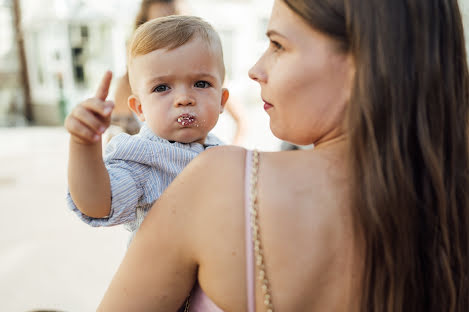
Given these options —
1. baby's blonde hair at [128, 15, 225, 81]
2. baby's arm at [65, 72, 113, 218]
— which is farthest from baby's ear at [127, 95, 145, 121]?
baby's arm at [65, 72, 113, 218]

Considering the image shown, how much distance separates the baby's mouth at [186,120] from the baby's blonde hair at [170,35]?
0.22 meters

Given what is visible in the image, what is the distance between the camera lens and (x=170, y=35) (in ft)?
4.49

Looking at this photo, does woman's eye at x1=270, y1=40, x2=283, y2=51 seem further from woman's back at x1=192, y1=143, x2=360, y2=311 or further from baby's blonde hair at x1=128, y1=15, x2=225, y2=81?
baby's blonde hair at x1=128, y1=15, x2=225, y2=81

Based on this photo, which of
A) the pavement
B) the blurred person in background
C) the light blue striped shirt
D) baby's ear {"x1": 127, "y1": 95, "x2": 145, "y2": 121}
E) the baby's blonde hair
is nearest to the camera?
the light blue striped shirt

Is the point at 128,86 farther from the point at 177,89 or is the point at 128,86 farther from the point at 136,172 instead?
the point at 136,172

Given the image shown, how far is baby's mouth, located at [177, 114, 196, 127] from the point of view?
4.58ft

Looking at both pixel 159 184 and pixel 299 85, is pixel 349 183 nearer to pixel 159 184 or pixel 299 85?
pixel 299 85

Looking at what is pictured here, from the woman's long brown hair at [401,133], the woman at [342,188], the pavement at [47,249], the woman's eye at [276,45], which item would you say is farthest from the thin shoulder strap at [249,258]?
the pavement at [47,249]

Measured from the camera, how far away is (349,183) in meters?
0.95

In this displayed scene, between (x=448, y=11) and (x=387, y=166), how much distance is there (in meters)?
0.38

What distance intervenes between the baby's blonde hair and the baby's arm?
0.38 metres

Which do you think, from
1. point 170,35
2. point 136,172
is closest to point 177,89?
point 170,35

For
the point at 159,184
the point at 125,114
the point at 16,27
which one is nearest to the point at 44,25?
the point at 16,27

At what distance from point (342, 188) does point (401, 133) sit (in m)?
0.17
